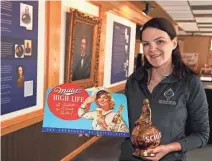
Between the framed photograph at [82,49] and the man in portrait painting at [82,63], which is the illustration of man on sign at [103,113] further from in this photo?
the man in portrait painting at [82,63]

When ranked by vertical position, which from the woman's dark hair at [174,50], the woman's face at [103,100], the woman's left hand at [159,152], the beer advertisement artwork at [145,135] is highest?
the woman's dark hair at [174,50]

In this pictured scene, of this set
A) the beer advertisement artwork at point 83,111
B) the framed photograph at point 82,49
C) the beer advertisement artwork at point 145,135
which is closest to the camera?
the beer advertisement artwork at point 145,135

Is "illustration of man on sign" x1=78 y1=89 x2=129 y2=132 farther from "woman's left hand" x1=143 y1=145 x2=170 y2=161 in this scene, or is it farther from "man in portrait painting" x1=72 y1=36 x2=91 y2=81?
"man in portrait painting" x1=72 y1=36 x2=91 y2=81

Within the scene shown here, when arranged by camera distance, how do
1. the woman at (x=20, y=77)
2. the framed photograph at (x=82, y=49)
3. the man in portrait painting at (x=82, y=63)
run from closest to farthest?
the woman at (x=20, y=77) → the framed photograph at (x=82, y=49) → the man in portrait painting at (x=82, y=63)

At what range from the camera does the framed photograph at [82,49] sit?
3111 millimetres

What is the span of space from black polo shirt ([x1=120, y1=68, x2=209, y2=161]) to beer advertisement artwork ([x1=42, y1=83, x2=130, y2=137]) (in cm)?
10

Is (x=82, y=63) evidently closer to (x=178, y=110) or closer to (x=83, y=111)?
(x=83, y=111)

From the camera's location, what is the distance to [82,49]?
3.40m

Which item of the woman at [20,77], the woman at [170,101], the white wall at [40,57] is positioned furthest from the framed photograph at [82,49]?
the woman at [170,101]

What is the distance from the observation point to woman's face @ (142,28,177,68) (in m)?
Result: 1.20

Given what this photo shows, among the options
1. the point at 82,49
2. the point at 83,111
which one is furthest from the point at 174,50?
the point at 82,49

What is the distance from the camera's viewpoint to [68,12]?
3.11 m

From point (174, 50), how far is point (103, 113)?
47cm

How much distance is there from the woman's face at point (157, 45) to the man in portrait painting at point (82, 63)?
209cm
